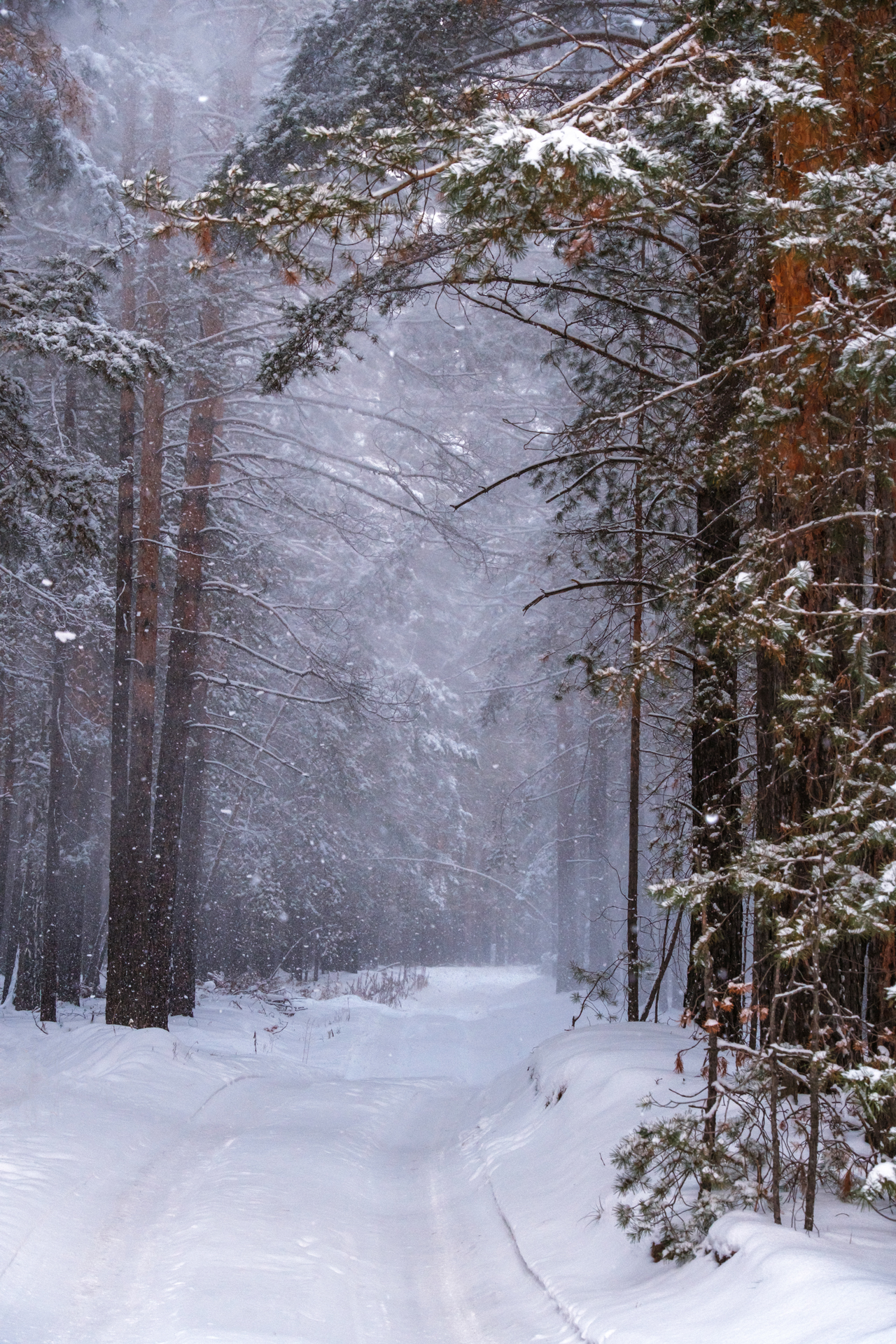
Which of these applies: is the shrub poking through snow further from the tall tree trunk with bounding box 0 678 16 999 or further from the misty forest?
the tall tree trunk with bounding box 0 678 16 999

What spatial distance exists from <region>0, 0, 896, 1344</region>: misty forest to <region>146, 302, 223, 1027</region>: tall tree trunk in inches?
3.8

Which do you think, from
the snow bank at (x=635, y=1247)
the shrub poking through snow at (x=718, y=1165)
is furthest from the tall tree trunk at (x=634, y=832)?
the shrub poking through snow at (x=718, y=1165)

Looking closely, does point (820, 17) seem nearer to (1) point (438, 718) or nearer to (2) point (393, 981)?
(2) point (393, 981)

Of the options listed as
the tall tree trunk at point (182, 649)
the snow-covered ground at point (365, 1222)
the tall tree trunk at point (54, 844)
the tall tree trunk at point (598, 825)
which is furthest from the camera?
the tall tree trunk at point (598, 825)

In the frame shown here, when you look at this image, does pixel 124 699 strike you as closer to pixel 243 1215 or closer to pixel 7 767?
pixel 7 767

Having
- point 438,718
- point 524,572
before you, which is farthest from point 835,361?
point 438,718

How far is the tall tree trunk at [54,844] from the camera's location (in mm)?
16844

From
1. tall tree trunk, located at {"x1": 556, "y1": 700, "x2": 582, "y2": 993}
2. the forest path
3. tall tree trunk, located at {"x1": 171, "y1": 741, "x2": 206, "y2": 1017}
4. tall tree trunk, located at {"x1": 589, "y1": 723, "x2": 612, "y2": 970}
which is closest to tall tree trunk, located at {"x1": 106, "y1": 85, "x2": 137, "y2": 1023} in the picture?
the forest path

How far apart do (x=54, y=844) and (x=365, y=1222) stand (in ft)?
41.3

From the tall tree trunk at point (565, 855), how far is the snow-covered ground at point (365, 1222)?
58.3 ft

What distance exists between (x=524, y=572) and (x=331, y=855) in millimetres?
9705

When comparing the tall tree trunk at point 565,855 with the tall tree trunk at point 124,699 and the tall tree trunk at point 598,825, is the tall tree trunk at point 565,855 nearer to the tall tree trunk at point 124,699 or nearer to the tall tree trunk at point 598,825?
the tall tree trunk at point 598,825

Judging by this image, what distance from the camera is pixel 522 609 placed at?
870 cm

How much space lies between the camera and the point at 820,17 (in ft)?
18.0
